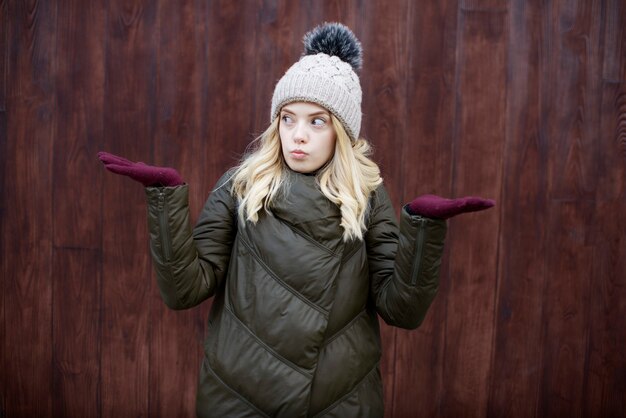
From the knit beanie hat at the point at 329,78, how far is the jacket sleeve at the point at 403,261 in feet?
0.84

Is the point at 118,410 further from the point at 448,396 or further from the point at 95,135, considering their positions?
the point at 448,396

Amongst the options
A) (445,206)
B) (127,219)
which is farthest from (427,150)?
(127,219)

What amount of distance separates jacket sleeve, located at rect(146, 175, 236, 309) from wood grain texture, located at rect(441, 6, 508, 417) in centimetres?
104

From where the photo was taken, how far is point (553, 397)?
2459 millimetres

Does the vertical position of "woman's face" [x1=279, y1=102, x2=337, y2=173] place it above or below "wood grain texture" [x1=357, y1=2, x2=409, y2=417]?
below

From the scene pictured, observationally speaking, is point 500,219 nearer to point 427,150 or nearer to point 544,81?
point 427,150

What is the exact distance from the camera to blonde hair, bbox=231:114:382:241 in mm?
1592

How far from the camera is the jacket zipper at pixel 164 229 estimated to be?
1432 millimetres

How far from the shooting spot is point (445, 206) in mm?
1348

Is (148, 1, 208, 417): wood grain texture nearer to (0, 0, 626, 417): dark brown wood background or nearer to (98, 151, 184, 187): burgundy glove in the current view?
(0, 0, 626, 417): dark brown wood background

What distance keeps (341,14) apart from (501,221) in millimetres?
975

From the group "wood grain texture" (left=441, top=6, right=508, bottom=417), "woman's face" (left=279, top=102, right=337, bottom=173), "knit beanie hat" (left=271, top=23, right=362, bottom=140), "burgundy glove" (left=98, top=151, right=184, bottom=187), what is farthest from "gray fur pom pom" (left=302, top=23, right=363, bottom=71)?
"wood grain texture" (left=441, top=6, right=508, bottom=417)

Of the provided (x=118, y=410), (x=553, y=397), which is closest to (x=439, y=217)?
(x=553, y=397)

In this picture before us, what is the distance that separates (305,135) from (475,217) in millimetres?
1033
